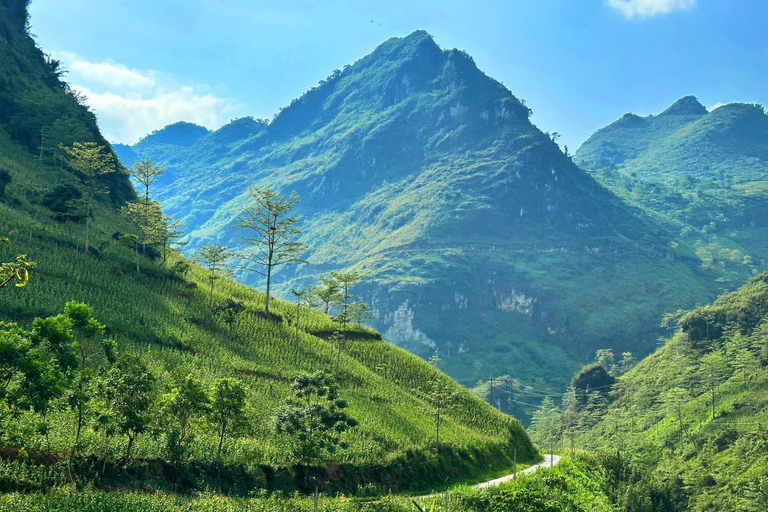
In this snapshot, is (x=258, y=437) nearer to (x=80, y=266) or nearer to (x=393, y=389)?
(x=393, y=389)

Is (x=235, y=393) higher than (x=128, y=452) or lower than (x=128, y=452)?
higher

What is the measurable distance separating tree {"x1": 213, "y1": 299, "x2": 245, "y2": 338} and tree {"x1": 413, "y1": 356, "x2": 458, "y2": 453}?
14.7 meters

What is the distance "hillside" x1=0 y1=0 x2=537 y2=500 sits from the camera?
18484 millimetres

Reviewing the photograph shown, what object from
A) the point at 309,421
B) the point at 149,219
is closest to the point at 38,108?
the point at 149,219

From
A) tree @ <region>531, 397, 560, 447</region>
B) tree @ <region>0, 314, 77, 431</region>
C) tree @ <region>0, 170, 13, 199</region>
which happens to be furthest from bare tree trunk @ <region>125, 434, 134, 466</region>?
tree @ <region>531, 397, 560, 447</region>

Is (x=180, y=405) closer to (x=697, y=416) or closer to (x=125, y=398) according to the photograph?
(x=125, y=398)

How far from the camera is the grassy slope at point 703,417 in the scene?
2314 inches

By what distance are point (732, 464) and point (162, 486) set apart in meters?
61.0

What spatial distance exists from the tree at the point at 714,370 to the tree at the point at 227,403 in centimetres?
7790

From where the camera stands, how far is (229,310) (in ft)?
141

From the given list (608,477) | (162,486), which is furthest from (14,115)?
(608,477)

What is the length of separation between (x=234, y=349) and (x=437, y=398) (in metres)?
14.1

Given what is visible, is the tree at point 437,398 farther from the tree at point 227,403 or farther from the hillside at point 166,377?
the tree at point 227,403

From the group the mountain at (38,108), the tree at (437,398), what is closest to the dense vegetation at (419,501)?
the tree at (437,398)
